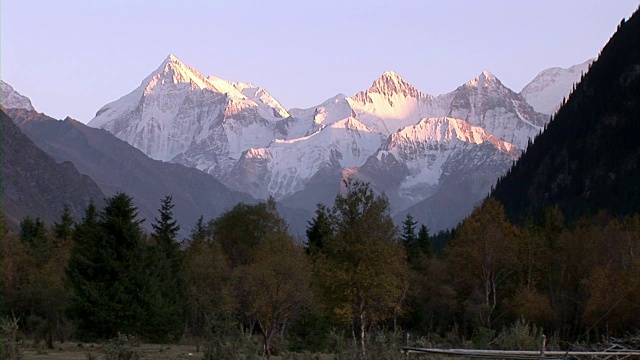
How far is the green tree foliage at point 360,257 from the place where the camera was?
59438 mm

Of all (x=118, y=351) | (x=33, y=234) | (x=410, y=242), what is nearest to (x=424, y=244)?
(x=410, y=242)

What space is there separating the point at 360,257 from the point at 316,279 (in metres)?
7.20

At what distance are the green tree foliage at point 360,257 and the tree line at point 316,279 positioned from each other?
11 centimetres

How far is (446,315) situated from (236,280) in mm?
34761

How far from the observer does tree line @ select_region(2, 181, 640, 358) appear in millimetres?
60406

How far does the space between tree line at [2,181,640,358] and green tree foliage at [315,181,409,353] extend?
0.36 feet

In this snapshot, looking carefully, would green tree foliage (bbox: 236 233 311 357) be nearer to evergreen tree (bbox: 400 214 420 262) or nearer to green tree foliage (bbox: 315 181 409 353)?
green tree foliage (bbox: 315 181 409 353)

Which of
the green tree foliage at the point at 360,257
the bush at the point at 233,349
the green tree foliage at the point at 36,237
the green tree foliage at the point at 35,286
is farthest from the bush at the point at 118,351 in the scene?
the green tree foliage at the point at 36,237

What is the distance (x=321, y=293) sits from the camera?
211ft

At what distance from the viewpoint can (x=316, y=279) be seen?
65.8m

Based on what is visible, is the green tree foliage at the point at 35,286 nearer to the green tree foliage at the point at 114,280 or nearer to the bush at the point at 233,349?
the green tree foliage at the point at 114,280

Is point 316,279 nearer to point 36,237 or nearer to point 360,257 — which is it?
point 360,257

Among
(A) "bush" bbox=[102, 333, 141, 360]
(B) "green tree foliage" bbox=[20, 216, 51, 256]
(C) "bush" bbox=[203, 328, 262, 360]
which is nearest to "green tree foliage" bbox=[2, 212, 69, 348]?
(B) "green tree foliage" bbox=[20, 216, 51, 256]

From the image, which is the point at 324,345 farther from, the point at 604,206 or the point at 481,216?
the point at 604,206
